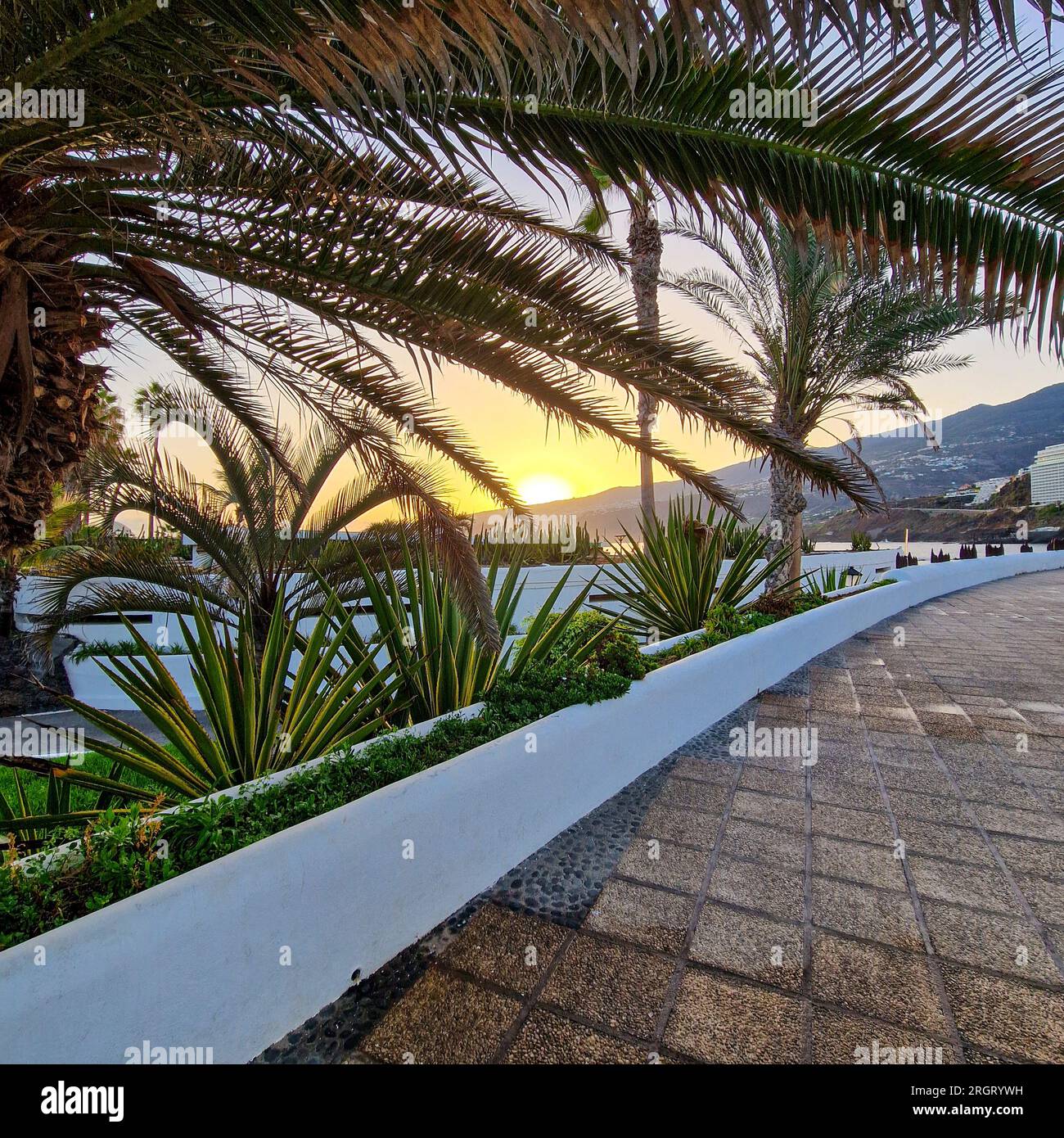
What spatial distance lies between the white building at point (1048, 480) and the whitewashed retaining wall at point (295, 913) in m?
50.6

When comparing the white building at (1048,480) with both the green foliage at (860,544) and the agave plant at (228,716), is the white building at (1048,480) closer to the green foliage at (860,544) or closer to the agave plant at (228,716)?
the green foliage at (860,544)

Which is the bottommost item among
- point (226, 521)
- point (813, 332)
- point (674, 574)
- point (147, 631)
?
point (147, 631)

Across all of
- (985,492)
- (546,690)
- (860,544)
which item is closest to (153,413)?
Answer: (546,690)

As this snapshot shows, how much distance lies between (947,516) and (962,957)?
5428cm

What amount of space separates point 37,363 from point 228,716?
1819 millimetres

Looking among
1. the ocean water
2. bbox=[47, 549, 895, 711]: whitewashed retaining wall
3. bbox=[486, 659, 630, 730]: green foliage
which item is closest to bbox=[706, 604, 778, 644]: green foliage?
bbox=[486, 659, 630, 730]: green foliage

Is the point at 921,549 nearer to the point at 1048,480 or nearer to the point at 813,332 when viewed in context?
the point at 813,332

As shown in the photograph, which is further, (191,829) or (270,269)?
(270,269)

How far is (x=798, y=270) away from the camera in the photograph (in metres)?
8.48

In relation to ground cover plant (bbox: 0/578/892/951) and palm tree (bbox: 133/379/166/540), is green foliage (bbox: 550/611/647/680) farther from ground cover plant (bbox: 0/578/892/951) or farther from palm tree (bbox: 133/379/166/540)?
Answer: palm tree (bbox: 133/379/166/540)

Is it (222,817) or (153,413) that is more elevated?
(153,413)

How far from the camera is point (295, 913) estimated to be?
5.22 feet

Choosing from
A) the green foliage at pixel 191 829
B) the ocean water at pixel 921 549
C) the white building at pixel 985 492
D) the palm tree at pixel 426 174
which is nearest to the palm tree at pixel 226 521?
the palm tree at pixel 426 174

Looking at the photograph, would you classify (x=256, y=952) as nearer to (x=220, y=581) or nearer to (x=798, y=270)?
(x=220, y=581)
